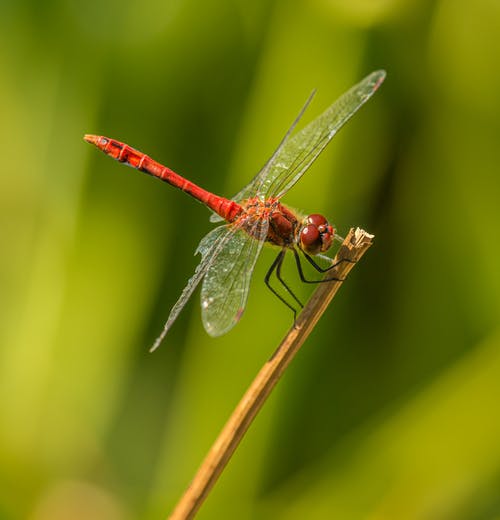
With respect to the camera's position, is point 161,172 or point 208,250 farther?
point 161,172

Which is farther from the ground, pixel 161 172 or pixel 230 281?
pixel 161 172

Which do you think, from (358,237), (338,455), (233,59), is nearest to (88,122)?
(233,59)

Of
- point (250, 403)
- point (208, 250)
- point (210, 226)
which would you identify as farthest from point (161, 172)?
point (250, 403)


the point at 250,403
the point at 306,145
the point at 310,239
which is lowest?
the point at 250,403

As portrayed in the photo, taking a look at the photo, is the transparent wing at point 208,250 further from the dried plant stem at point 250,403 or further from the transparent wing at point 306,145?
the dried plant stem at point 250,403

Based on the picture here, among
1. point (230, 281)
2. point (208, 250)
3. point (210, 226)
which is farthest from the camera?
point (210, 226)

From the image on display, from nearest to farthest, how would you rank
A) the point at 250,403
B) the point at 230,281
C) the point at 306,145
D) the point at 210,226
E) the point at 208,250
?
the point at 250,403 < the point at 230,281 < the point at 208,250 < the point at 306,145 < the point at 210,226

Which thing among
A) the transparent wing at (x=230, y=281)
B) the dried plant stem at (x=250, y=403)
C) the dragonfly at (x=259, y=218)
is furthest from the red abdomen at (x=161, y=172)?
the dried plant stem at (x=250, y=403)

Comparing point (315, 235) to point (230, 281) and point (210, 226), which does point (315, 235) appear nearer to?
point (230, 281)
